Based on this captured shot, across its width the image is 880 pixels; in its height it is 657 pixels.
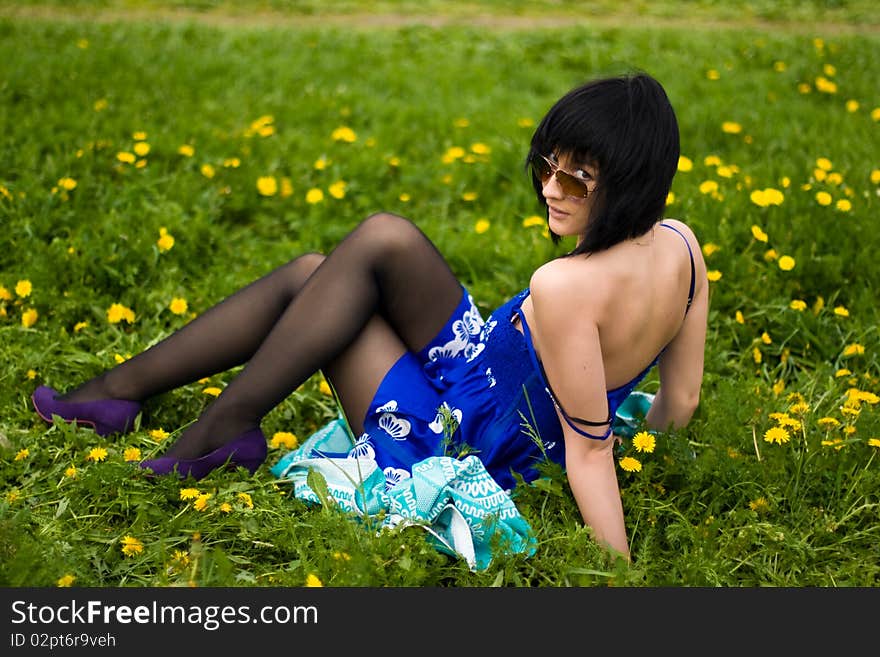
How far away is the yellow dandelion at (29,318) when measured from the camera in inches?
116

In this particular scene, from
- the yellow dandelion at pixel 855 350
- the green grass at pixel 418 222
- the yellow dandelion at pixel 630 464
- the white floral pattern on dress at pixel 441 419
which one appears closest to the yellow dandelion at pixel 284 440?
the green grass at pixel 418 222

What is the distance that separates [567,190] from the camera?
1888 millimetres

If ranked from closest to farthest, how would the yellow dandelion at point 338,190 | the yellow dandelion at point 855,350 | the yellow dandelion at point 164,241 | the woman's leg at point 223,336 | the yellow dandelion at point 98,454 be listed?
the yellow dandelion at point 98,454
the woman's leg at point 223,336
the yellow dandelion at point 855,350
the yellow dandelion at point 164,241
the yellow dandelion at point 338,190

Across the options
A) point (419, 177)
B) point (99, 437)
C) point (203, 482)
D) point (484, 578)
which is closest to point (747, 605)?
point (484, 578)

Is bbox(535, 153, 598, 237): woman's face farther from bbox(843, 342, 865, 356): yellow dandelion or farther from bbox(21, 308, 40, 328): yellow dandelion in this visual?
bbox(21, 308, 40, 328): yellow dandelion

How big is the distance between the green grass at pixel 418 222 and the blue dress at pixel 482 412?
119mm

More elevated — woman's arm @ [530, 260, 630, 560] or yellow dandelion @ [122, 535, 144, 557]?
woman's arm @ [530, 260, 630, 560]

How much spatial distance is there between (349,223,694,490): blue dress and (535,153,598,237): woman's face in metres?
0.26

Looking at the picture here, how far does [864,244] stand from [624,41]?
3.40 meters

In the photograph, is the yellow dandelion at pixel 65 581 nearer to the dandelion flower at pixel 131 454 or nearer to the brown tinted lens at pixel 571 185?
the dandelion flower at pixel 131 454

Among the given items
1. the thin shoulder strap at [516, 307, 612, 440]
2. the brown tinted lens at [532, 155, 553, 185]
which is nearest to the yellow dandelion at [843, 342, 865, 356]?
the thin shoulder strap at [516, 307, 612, 440]

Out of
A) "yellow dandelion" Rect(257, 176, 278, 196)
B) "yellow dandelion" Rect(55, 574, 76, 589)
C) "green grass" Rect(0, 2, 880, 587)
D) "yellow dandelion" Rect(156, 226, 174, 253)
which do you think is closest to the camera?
"yellow dandelion" Rect(55, 574, 76, 589)

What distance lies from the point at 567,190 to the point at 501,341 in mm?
431

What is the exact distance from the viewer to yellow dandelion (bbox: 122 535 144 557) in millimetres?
2018
